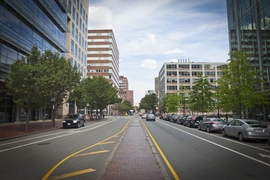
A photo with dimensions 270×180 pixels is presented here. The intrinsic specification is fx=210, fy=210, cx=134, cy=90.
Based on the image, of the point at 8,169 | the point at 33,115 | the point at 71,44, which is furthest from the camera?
the point at 71,44

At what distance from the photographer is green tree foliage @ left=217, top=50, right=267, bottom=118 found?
794 inches

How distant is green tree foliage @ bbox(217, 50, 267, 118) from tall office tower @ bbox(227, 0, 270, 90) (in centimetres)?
315

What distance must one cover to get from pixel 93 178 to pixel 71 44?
44792 mm

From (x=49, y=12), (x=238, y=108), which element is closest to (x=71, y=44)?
(x=49, y=12)

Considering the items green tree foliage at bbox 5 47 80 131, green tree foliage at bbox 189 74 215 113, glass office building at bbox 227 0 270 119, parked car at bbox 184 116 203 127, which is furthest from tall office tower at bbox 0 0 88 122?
glass office building at bbox 227 0 270 119

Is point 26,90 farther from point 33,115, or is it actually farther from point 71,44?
point 71,44

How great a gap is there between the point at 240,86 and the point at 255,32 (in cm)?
1351

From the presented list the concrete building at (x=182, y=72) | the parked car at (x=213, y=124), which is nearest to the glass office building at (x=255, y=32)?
the parked car at (x=213, y=124)

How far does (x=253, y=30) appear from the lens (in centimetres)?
2983

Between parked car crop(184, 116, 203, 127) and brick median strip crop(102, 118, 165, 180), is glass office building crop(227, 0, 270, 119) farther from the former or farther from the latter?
brick median strip crop(102, 118, 165, 180)

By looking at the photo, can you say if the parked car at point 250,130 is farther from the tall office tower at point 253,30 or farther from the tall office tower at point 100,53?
the tall office tower at point 100,53

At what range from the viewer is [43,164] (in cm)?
711

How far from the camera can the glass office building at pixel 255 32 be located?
26.8 metres

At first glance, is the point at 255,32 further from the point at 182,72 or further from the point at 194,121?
the point at 182,72
